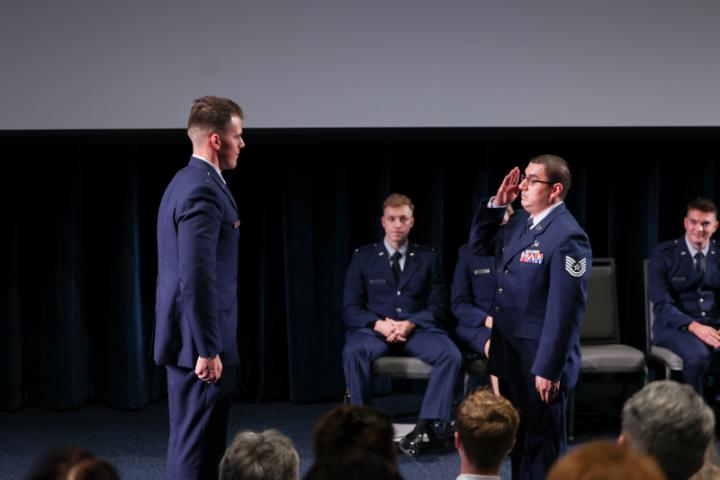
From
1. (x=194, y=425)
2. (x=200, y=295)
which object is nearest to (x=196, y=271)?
(x=200, y=295)

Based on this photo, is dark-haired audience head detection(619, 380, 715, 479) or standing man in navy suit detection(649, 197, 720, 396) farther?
standing man in navy suit detection(649, 197, 720, 396)

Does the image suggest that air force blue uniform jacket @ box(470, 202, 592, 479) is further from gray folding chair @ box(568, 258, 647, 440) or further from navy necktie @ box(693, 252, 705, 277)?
navy necktie @ box(693, 252, 705, 277)

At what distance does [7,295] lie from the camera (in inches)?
192

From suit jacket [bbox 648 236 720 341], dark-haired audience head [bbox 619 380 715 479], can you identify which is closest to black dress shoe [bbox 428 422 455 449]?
suit jacket [bbox 648 236 720 341]

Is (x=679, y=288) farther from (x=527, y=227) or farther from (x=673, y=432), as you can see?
(x=673, y=432)

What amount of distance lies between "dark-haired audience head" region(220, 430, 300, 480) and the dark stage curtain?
2836 millimetres

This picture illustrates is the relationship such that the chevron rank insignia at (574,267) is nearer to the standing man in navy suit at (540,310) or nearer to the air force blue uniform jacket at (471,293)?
the standing man in navy suit at (540,310)

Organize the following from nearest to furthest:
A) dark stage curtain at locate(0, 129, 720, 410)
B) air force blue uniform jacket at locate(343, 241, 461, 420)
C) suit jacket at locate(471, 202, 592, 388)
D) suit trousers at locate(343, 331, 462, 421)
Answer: suit jacket at locate(471, 202, 592, 388), suit trousers at locate(343, 331, 462, 421), air force blue uniform jacket at locate(343, 241, 461, 420), dark stage curtain at locate(0, 129, 720, 410)

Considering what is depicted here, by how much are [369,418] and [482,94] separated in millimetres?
2806

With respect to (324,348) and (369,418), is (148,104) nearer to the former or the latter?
(324,348)

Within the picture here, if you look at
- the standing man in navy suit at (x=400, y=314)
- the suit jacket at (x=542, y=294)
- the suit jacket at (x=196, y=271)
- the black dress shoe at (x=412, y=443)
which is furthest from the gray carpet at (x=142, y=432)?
the suit jacket at (x=196, y=271)

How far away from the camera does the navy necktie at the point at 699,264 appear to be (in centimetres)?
467

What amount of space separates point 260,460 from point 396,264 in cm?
281

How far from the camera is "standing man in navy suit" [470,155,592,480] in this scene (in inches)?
118
